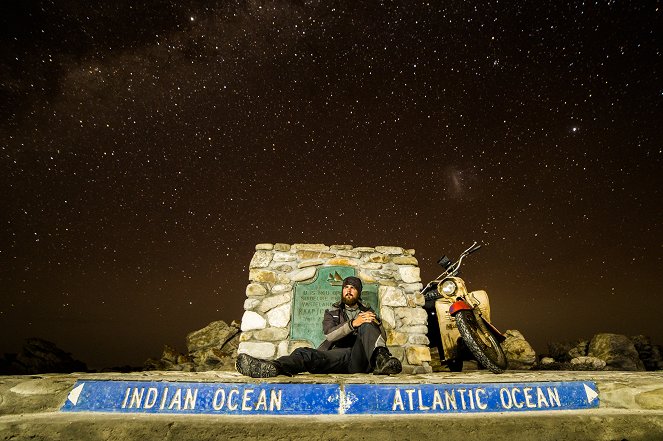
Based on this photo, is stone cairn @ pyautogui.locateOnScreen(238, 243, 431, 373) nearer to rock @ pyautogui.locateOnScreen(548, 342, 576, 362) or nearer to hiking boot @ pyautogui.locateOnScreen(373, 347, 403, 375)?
hiking boot @ pyautogui.locateOnScreen(373, 347, 403, 375)

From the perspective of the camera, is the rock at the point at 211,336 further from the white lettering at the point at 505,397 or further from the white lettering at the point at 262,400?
the white lettering at the point at 505,397

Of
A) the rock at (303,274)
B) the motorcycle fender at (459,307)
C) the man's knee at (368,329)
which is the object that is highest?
the rock at (303,274)

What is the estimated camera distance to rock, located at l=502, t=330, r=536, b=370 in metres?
6.24

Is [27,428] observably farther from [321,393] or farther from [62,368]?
[62,368]

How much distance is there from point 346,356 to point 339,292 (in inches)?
60.6

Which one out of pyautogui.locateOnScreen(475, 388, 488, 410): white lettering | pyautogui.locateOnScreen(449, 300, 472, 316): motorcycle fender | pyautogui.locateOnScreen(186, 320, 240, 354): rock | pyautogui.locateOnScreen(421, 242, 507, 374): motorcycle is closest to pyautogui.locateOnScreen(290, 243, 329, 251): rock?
pyautogui.locateOnScreen(421, 242, 507, 374): motorcycle

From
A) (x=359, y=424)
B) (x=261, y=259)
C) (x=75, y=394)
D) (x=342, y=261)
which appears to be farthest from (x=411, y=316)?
(x=75, y=394)

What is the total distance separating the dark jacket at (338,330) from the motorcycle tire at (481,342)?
973 millimetres

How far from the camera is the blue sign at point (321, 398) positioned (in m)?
2.13

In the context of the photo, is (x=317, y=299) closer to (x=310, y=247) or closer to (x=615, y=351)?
(x=310, y=247)

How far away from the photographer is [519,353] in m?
6.39

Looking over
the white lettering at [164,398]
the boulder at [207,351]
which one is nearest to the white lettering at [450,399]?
the white lettering at [164,398]

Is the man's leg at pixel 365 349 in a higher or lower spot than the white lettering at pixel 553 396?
higher

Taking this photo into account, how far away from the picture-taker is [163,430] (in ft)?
6.34
